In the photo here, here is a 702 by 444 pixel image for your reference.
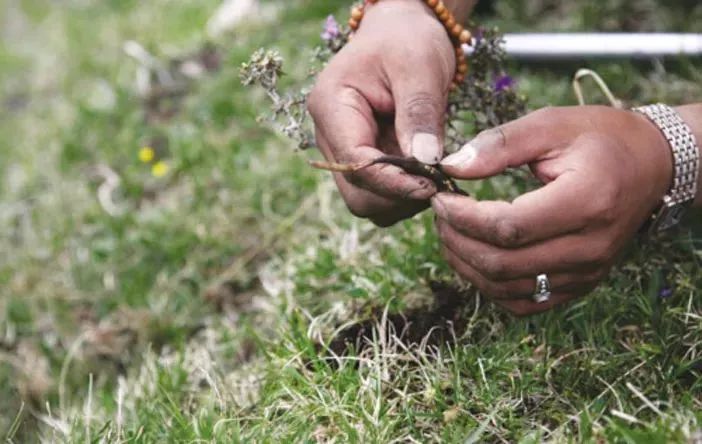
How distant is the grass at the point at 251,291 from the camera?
1.95m

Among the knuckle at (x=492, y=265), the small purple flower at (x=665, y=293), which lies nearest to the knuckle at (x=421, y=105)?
the knuckle at (x=492, y=265)

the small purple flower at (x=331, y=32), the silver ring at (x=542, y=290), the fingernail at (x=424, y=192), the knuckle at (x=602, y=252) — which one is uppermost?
the small purple flower at (x=331, y=32)

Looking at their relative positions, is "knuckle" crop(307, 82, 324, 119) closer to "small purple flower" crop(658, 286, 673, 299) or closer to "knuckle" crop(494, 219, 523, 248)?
"knuckle" crop(494, 219, 523, 248)

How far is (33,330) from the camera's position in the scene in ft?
10.9

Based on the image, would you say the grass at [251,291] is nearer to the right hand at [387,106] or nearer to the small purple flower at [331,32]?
the right hand at [387,106]

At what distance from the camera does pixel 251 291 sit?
317 cm

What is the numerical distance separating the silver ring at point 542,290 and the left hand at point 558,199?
0.03 feet

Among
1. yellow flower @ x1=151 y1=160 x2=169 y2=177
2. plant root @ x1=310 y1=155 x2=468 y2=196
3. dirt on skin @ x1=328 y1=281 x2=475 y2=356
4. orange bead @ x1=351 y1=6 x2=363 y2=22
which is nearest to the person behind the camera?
plant root @ x1=310 y1=155 x2=468 y2=196

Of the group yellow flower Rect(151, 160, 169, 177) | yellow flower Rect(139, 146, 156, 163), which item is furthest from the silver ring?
yellow flower Rect(139, 146, 156, 163)

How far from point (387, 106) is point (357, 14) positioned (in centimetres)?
38

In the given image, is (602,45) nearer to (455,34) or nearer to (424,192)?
(455,34)

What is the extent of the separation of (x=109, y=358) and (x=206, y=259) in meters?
0.48

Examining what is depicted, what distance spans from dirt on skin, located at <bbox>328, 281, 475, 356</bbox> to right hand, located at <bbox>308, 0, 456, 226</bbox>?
28 cm

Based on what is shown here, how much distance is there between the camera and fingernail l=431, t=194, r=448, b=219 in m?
1.81
